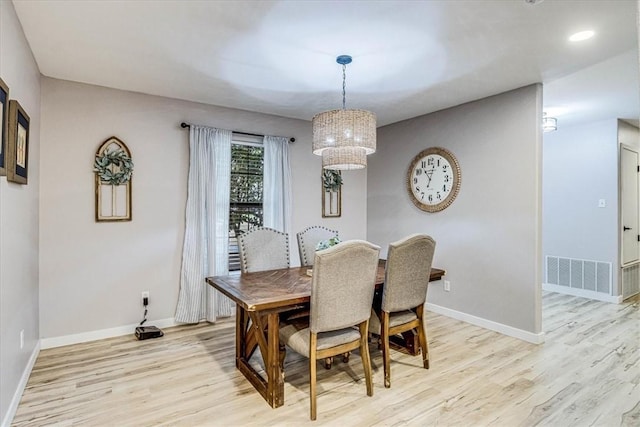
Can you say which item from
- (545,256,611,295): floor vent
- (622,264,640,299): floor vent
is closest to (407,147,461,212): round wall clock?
(545,256,611,295): floor vent

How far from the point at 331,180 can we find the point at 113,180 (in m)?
2.70

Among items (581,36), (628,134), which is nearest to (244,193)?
(581,36)

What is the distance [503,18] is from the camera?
7.41 feet

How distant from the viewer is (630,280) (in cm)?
504

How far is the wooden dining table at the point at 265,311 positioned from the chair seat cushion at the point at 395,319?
0.76 feet

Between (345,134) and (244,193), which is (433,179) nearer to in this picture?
(345,134)

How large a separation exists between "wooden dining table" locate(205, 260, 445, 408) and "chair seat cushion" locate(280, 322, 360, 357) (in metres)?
0.11

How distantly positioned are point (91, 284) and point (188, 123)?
6.32 ft

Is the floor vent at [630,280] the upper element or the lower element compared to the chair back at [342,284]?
lower

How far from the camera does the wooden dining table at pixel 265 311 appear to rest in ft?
7.38

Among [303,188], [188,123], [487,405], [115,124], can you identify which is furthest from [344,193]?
[487,405]

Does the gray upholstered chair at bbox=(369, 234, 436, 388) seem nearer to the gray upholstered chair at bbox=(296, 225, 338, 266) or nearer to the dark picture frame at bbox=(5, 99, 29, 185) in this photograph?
the gray upholstered chair at bbox=(296, 225, 338, 266)

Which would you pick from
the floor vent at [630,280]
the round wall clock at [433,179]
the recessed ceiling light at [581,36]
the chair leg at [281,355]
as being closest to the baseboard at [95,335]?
the chair leg at [281,355]

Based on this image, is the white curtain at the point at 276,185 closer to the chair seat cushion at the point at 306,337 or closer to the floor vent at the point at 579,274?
the chair seat cushion at the point at 306,337
